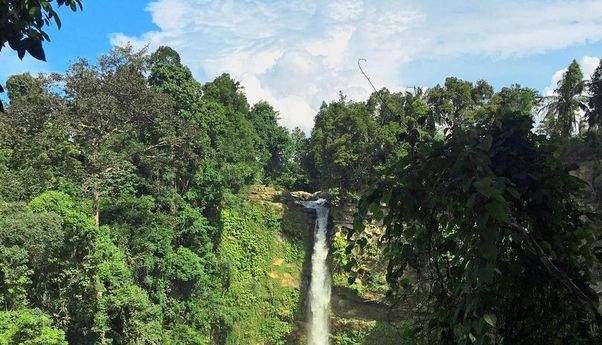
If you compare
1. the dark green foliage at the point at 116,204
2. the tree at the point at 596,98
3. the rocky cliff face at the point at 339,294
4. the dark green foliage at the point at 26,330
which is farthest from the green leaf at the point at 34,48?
the tree at the point at 596,98

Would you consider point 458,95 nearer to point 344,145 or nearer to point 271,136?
point 344,145

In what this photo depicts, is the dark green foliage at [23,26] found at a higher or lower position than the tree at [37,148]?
lower

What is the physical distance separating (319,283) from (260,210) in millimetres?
4676

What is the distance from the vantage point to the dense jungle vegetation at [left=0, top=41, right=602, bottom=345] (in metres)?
1.84

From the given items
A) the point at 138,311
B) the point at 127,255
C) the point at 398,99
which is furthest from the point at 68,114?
the point at 398,99

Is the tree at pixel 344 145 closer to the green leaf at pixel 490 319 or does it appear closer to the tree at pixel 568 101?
the tree at pixel 568 101

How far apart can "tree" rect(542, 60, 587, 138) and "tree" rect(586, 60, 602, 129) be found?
130 centimetres

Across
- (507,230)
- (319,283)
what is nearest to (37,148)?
(319,283)

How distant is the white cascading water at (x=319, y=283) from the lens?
79.0 feet

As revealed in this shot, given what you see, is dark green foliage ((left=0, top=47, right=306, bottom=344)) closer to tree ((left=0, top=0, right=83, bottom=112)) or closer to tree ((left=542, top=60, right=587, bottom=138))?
tree ((left=0, top=0, right=83, bottom=112))

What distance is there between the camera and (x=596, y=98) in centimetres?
2269

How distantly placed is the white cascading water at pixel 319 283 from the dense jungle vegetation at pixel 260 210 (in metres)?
0.85

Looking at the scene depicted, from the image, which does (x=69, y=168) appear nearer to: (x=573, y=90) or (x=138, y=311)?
(x=138, y=311)

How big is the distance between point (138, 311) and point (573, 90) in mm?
21702
